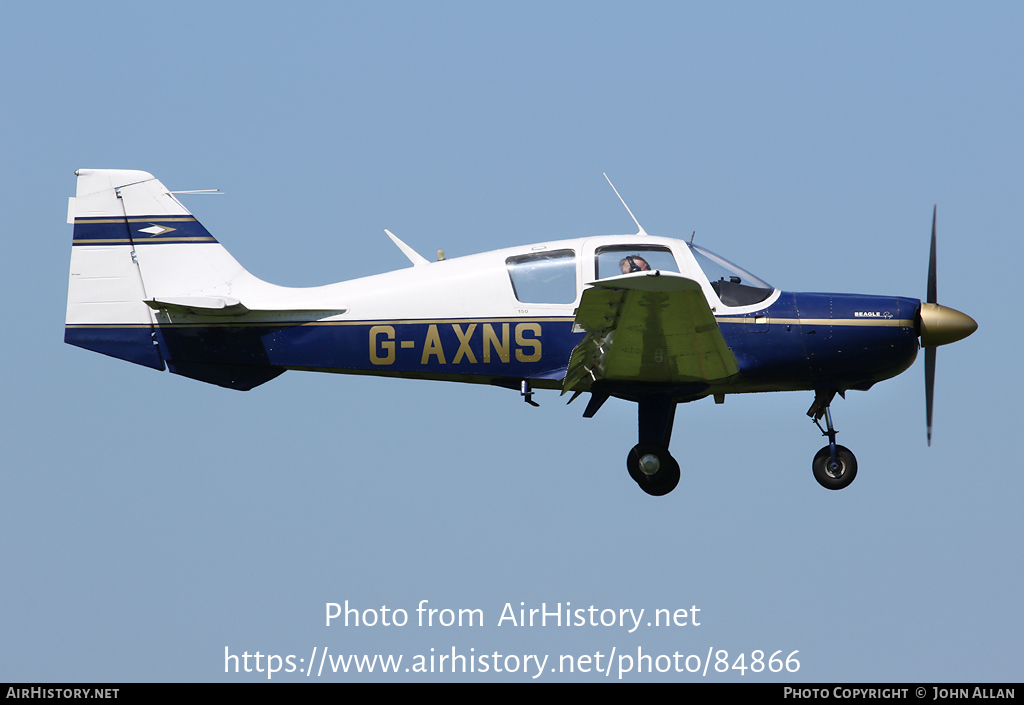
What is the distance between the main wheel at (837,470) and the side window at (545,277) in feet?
10.0

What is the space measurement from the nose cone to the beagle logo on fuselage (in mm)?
3799

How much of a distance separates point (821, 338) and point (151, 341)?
6922 mm

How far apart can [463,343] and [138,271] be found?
3.69 metres

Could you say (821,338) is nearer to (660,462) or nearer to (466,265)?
(660,462)

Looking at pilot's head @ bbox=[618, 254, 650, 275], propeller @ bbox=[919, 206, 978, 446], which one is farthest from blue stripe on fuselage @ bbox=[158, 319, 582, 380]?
propeller @ bbox=[919, 206, 978, 446]

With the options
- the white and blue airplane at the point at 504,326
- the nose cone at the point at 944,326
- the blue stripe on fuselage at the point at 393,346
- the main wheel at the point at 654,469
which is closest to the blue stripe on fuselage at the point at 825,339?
the white and blue airplane at the point at 504,326

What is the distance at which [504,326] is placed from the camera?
11.5 m

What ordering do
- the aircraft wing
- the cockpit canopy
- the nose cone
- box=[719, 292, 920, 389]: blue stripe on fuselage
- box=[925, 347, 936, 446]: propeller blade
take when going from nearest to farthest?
the aircraft wing < the nose cone < box=[719, 292, 920, 389]: blue stripe on fuselage < the cockpit canopy < box=[925, 347, 936, 446]: propeller blade

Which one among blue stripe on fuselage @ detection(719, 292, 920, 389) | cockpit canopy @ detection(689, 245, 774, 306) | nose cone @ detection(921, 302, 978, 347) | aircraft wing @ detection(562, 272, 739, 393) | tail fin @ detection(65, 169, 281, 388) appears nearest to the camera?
aircraft wing @ detection(562, 272, 739, 393)

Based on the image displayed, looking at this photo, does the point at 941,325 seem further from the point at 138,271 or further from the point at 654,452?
the point at 138,271

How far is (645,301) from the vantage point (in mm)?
9984

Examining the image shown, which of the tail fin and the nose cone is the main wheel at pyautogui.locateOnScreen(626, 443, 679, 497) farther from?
the tail fin

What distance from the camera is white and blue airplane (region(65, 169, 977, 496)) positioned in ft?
36.8

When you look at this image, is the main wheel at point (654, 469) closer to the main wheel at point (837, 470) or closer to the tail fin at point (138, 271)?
the main wheel at point (837, 470)
